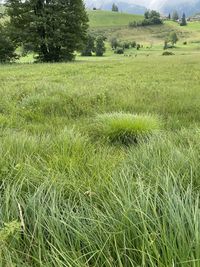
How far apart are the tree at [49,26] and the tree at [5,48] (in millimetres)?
976

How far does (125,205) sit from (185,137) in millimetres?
2480

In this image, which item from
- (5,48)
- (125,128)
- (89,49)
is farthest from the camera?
(89,49)

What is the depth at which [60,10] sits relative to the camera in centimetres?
3659

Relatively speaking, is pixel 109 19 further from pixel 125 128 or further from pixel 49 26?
pixel 125 128

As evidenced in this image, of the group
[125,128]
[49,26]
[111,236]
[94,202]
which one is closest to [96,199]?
[94,202]

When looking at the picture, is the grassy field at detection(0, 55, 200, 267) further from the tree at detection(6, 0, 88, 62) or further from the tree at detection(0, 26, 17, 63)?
the tree at detection(6, 0, 88, 62)

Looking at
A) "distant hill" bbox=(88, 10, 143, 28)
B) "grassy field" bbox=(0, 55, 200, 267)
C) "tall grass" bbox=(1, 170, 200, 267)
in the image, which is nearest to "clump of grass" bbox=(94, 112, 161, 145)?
"grassy field" bbox=(0, 55, 200, 267)

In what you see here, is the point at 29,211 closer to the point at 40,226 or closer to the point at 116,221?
the point at 40,226

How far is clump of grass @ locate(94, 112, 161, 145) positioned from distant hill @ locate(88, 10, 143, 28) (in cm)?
14285

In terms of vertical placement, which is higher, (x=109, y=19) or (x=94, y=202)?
(x=109, y=19)

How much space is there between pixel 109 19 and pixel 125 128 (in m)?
157

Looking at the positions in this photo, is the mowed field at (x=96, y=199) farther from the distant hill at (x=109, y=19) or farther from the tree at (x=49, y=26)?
the distant hill at (x=109, y=19)

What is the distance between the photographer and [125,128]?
18.2 feet

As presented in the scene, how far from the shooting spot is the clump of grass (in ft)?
17.8
